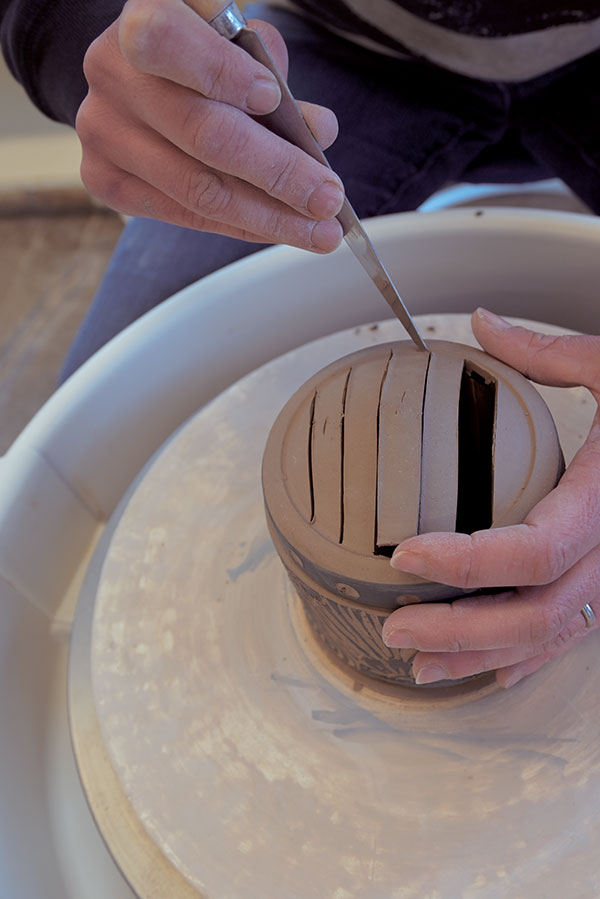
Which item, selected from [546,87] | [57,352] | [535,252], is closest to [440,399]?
[535,252]

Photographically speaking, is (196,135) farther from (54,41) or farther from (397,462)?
(54,41)

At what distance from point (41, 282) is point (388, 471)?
71.5 inches

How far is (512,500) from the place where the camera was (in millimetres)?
596

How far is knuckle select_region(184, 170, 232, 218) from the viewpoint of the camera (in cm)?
64

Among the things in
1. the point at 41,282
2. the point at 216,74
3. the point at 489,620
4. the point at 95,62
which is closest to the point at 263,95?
the point at 216,74

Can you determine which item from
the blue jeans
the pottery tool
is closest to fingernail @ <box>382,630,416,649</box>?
the pottery tool

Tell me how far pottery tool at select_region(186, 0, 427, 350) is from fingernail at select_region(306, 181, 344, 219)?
0.07 ft

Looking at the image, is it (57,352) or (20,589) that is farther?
(57,352)

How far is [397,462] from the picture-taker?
60cm

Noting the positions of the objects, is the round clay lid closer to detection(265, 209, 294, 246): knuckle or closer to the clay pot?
the clay pot

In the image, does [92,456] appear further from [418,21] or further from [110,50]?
[418,21]

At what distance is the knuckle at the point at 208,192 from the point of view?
640 millimetres

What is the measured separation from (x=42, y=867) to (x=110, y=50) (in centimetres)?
76

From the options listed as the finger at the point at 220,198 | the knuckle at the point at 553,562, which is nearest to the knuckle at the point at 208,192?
the finger at the point at 220,198
